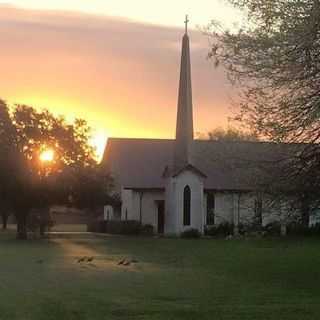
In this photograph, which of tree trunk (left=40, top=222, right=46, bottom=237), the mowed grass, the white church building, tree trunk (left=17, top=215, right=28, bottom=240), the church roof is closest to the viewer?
the mowed grass

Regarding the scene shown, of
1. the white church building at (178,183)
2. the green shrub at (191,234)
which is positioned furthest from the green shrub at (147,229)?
the green shrub at (191,234)

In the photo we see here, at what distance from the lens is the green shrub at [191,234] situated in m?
63.7

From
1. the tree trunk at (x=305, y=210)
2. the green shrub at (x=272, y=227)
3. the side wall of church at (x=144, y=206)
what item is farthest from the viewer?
the side wall of church at (x=144, y=206)

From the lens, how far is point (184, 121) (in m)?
66.6

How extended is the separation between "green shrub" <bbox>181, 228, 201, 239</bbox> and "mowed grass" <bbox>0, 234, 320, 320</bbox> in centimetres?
2723

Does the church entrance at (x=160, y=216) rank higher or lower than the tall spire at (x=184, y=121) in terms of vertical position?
lower

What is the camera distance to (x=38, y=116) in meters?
57.9

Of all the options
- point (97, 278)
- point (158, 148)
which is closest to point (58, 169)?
point (158, 148)

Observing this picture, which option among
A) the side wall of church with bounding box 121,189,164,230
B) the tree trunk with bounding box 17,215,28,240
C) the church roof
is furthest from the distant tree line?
the side wall of church with bounding box 121,189,164,230

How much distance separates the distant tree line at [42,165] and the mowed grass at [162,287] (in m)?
21.8

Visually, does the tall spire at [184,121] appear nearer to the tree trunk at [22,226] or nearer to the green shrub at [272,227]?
the tree trunk at [22,226]

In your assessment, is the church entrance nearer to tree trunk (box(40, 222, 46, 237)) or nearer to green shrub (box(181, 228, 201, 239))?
green shrub (box(181, 228, 201, 239))

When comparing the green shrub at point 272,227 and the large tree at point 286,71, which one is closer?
the large tree at point 286,71

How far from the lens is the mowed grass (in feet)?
53.0
